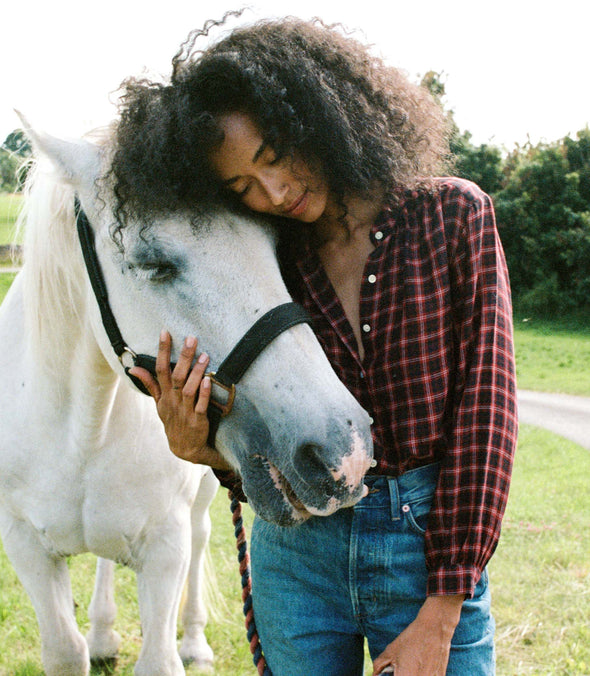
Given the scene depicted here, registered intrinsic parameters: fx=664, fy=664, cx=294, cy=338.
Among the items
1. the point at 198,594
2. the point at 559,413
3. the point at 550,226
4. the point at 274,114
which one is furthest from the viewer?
the point at 550,226

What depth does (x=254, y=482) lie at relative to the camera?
1.56 meters

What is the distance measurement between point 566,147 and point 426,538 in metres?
25.4

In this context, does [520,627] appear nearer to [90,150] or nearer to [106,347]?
[106,347]

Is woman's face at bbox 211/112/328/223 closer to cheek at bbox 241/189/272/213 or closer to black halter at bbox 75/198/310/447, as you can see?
cheek at bbox 241/189/272/213

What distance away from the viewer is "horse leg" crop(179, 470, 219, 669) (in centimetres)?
330

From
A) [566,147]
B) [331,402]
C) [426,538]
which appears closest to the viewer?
[331,402]

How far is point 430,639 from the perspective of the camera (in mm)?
1466

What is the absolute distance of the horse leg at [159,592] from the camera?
2.35 m

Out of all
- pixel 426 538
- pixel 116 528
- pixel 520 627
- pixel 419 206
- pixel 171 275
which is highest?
pixel 419 206

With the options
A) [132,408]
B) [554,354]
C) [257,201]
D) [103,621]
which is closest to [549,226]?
[554,354]

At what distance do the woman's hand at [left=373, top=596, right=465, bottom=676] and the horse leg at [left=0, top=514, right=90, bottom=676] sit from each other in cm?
143

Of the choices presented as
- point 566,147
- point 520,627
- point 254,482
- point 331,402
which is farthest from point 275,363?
point 566,147

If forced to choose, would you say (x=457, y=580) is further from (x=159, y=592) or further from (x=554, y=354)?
(x=554, y=354)

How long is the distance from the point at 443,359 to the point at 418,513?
376mm
